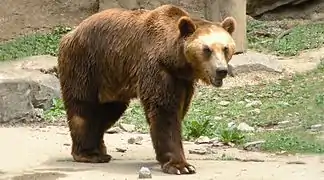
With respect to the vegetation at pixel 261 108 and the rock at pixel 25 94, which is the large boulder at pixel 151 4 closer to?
the vegetation at pixel 261 108

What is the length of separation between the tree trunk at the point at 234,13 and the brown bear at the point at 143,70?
6253mm

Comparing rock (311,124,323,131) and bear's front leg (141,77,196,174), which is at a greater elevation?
bear's front leg (141,77,196,174)

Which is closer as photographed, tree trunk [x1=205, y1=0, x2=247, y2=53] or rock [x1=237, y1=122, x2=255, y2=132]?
rock [x1=237, y1=122, x2=255, y2=132]

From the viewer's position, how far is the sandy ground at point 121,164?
24.3ft

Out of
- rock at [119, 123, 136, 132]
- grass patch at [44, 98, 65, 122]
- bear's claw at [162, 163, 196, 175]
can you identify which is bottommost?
grass patch at [44, 98, 65, 122]

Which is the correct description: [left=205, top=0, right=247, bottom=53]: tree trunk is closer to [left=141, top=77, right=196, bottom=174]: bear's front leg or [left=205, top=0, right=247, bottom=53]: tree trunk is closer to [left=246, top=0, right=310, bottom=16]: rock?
[left=246, top=0, right=310, bottom=16]: rock

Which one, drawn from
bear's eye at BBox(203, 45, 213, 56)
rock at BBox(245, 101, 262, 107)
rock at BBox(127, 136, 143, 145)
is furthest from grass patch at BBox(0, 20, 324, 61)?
bear's eye at BBox(203, 45, 213, 56)

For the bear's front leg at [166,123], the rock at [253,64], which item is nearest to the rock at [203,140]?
the bear's front leg at [166,123]

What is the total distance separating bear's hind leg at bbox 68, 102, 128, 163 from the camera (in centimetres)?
834

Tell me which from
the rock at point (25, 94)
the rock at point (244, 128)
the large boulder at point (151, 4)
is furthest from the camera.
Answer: the large boulder at point (151, 4)

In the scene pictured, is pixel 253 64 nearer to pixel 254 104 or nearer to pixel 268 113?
pixel 254 104

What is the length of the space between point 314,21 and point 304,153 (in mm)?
9728

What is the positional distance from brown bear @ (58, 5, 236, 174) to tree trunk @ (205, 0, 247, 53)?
6253 mm

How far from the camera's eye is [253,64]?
13.9m
